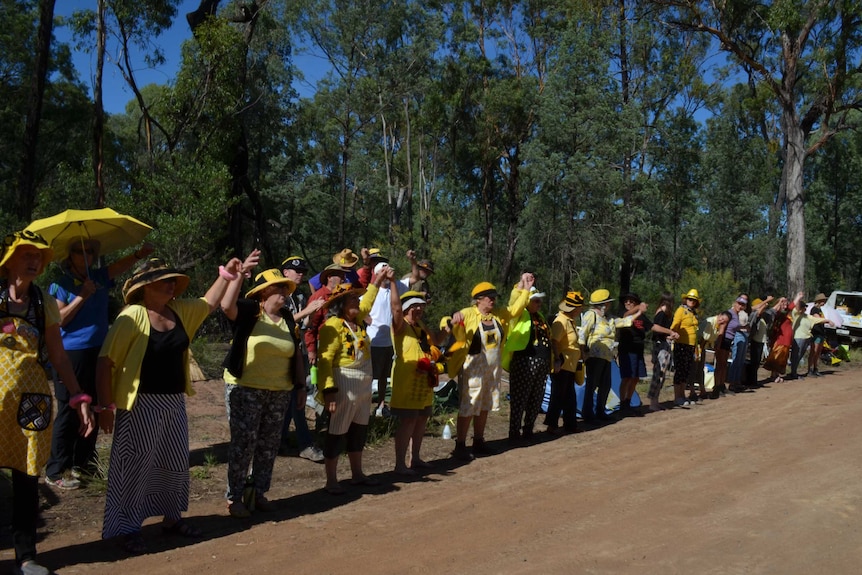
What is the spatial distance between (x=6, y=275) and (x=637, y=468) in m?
5.78

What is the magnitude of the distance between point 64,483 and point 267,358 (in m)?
2.10

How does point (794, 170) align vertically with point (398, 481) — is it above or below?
above

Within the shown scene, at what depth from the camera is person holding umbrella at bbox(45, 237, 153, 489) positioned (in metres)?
5.87

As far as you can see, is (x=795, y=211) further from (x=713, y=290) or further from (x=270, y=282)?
(x=270, y=282)

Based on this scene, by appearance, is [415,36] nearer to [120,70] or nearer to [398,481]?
[120,70]

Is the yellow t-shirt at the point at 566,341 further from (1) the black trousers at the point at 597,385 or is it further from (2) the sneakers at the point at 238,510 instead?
(2) the sneakers at the point at 238,510

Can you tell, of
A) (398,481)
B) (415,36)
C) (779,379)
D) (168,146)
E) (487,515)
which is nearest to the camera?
(487,515)

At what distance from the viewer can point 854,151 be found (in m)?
47.3

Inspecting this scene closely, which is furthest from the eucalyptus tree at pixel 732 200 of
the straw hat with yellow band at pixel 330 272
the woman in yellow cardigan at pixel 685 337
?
the straw hat with yellow band at pixel 330 272

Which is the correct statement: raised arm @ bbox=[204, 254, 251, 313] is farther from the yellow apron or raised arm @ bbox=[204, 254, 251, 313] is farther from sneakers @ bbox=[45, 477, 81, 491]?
sneakers @ bbox=[45, 477, 81, 491]

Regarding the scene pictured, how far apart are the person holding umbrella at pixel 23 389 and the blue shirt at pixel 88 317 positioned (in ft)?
5.16

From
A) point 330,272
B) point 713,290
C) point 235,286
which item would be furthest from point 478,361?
point 713,290

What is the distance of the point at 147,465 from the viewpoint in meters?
5.09

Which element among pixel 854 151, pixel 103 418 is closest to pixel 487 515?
pixel 103 418
